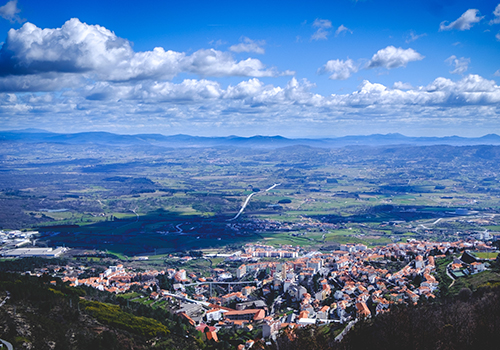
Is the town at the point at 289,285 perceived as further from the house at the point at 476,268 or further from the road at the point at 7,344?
the road at the point at 7,344

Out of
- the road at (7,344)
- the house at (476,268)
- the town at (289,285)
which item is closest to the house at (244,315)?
the town at (289,285)

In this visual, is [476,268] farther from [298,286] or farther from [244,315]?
[244,315]

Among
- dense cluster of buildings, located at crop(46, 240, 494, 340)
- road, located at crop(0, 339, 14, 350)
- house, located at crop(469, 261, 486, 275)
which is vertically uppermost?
road, located at crop(0, 339, 14, 350)

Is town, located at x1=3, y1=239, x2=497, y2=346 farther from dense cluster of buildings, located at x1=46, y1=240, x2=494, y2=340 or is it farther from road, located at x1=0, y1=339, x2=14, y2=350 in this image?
road, located at x1=0, y1=339, x2=14, y2=350

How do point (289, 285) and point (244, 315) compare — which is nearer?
point (244, 315)

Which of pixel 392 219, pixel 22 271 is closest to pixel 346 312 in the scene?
pixel 22 271

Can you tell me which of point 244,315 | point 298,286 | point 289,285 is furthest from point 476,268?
point 244,315

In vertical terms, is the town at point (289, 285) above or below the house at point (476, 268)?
below

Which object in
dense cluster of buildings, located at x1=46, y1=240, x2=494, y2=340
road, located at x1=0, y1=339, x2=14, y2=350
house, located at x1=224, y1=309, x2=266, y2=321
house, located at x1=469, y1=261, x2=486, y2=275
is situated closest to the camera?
road, located at x1=0, y1=339, x2=14, y2=350

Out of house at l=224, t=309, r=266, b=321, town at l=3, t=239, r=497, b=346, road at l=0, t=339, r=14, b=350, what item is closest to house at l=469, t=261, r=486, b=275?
town at l=3, t=239, r=497, b=346

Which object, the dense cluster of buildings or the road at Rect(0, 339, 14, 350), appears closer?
the road at Rect(0, 339, 14, 350)

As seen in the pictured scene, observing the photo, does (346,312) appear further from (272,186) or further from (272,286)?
(272,186)
